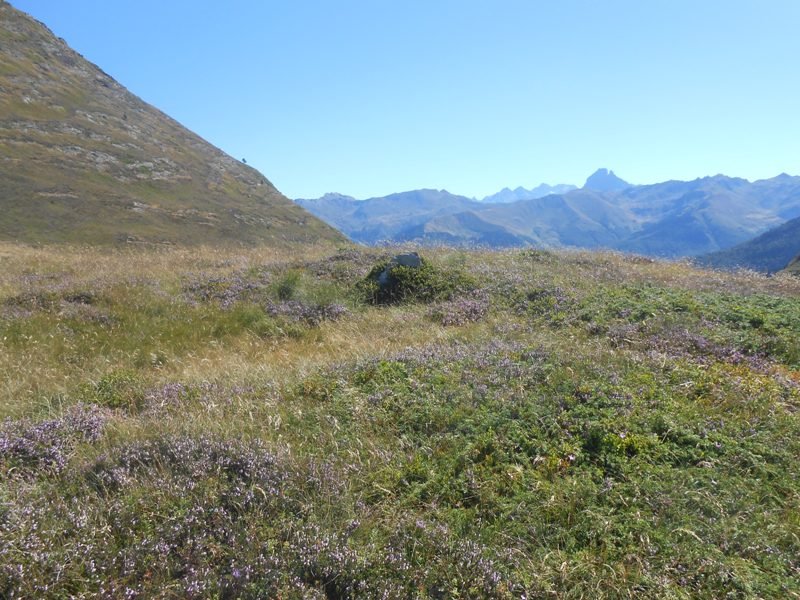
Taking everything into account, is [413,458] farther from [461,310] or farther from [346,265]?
[346,265]

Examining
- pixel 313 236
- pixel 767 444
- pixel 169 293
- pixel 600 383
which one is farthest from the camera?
pixel 313 236

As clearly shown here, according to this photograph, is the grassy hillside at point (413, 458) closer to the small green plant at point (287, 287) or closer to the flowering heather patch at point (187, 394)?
the flowering heather patch at point (187, 394)

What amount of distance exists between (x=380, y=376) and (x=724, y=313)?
293 inches

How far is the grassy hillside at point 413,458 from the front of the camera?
342cm

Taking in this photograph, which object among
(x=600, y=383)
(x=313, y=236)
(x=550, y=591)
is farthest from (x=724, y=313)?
(x=313, y=236)

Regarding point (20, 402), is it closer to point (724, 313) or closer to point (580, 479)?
point (580, 479)

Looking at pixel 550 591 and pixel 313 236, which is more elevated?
pixel 313 236

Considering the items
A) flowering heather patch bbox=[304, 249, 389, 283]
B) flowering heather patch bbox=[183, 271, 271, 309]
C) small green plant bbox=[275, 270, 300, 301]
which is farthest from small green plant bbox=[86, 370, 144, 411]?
flowering heather patch bbox=[304, 249, 389, 283]

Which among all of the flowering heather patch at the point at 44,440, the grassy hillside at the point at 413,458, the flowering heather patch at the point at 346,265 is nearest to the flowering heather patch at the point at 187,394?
the grassy hillside at the point at 413,458

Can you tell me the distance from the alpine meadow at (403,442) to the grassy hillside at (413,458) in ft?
0.08

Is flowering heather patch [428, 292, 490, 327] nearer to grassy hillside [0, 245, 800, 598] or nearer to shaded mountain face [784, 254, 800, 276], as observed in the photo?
grassy hillside [0, 245, 800, 598]

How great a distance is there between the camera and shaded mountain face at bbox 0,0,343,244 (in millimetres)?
72000

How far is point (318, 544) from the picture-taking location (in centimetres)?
353

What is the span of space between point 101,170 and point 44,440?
108m
